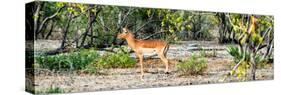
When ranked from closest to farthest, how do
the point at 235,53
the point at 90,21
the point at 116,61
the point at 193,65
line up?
the point at 90,21, the point at 116,61, the point at 193,65, the point at 235,53

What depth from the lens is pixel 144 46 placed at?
158 inches

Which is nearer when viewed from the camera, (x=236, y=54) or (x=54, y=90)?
(x=54, y=90)

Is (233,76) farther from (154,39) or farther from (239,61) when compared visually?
(154,39)

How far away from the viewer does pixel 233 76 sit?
15.0 ft

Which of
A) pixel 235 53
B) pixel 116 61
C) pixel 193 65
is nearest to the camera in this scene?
pixel 116 61

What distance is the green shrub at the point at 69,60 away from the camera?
349cm

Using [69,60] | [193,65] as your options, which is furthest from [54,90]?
[193,65]

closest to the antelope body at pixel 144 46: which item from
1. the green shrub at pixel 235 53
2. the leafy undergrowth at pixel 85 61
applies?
the leafy undergrowth at pixel 85 61

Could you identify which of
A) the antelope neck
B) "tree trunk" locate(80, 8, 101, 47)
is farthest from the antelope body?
"tree trunk" locate(80, 8, 101, 47)

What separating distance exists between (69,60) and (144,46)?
0.79 meters

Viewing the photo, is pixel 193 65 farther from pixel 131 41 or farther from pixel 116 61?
pixel 116 61

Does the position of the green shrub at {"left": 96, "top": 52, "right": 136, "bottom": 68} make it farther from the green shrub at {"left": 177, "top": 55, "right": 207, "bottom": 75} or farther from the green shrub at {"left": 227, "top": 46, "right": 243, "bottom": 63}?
the green shrub at {"left": 227, "top": 46, "right": 243, "bottom": 63}

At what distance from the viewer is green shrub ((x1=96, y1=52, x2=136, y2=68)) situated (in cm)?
378

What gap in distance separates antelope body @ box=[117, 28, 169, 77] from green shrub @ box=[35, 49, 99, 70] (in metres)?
0.35
